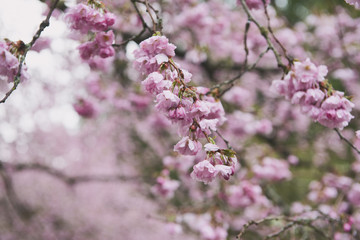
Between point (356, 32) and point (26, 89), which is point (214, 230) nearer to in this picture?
point (356, 32)

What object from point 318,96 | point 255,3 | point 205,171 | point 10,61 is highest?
point 255,3

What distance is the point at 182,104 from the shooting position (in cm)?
105

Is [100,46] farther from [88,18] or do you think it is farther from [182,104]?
[182,104]

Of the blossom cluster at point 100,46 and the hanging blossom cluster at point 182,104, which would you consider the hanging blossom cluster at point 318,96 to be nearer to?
the hanging blossom cluster at point 182,104

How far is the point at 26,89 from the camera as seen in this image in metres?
8.80

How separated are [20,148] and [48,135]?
118 centimetres

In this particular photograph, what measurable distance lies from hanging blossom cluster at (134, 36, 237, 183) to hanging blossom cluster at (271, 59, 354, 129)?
43 centimetres

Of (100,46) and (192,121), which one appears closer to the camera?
(192,121)

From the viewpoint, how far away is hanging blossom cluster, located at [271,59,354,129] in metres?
1.28

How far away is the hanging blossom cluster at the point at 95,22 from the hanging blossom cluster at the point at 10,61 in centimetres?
24

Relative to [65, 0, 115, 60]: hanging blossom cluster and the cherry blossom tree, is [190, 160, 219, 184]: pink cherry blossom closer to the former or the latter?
the cherry blossom tree

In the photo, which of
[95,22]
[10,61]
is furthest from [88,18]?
[10,61]

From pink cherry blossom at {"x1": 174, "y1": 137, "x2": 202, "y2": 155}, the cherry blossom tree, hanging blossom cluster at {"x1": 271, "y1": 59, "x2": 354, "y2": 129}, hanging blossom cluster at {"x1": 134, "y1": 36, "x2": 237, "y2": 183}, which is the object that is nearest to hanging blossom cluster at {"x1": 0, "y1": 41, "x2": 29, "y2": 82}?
the cherry blossom tree

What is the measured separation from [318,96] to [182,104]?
57 centimetres
